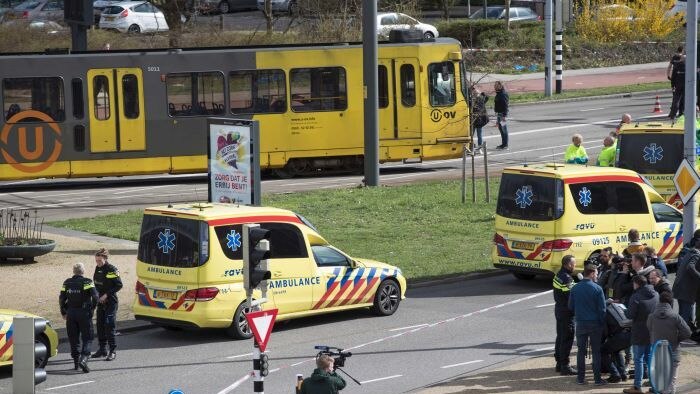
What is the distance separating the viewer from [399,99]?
113 feet

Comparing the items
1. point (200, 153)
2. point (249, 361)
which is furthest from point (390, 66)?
point (249, 361)

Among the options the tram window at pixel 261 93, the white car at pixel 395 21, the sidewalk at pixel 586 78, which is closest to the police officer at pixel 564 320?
the tram window at pixel 261 93

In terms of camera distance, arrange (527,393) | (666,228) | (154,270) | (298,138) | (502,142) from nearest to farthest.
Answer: (527,393) < (154,270) < (666,228) < (298,138) < (502,142)

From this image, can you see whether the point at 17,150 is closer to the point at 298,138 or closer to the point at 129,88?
the point at 129,88

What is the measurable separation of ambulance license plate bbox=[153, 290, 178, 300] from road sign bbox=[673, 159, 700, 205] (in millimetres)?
8220

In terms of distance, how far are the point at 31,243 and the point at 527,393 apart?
1195cm

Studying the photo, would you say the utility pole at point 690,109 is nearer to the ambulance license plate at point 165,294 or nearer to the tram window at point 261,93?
the ambulance license plate at point 165,294

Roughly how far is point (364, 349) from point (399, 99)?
17278 millimetres

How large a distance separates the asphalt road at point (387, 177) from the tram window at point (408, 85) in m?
1.95

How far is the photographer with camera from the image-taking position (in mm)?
12625

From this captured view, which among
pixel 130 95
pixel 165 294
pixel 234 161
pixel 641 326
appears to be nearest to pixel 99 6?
pixel 130 95

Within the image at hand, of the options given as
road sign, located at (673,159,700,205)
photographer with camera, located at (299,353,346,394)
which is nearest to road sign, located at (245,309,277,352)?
photographer with camera, located at (299,353,346,394)

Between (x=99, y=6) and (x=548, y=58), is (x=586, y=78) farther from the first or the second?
(x=99, y=6)

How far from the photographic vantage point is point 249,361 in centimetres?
1719
